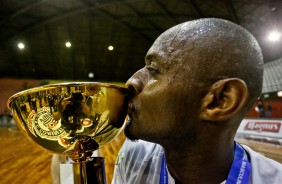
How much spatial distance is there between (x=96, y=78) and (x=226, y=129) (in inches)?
525

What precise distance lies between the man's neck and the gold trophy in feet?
0.56

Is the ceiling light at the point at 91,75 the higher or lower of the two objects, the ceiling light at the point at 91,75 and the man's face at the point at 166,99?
the higher

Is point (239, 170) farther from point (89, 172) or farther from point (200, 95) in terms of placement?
point (89, 172)

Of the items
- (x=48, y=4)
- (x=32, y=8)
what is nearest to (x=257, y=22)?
(x=48, y=4)

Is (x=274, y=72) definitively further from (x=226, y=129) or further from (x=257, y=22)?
(x=226, y=129)

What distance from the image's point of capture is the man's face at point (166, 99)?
0.58 m

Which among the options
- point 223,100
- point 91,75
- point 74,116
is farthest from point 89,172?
point 91,75

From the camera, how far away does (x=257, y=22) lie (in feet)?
28.3

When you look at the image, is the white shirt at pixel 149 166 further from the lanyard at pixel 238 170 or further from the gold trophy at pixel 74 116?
the gold trophy at pixel 74 116

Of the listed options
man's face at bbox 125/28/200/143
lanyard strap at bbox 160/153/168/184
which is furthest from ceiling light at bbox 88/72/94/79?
man's face at bbox 125/28/200/143

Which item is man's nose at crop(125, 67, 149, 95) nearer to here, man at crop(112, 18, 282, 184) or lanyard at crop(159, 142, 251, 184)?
man at crop(112, 18, 282, 184)

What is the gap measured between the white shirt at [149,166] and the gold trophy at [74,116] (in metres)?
0.22

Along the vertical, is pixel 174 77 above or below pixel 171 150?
above

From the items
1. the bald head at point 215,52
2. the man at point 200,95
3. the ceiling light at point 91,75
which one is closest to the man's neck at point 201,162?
the man at point 200,95
